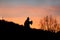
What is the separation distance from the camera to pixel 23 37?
91.9ft

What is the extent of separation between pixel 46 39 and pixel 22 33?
655 centimetres

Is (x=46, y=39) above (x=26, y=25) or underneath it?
underneath

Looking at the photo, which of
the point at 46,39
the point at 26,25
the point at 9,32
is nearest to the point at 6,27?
the point at 9,32

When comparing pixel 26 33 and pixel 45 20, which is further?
pixel 45 20

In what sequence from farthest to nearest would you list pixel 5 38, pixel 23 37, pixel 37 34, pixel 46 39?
pixel 46 39 < pixel 37 34 < pixel 23 37 < pixel 5 38

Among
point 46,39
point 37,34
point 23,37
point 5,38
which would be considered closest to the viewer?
point 5,38

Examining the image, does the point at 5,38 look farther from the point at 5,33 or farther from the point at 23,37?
the point at 23,37

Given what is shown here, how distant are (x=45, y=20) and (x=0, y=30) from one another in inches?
1754

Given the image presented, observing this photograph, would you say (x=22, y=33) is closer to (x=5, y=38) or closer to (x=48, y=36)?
(x=5, y=38)

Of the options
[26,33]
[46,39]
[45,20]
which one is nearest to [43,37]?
[46,39]

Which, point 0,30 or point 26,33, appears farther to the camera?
point 26,33

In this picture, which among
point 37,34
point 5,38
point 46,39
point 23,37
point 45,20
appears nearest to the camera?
point 5,38

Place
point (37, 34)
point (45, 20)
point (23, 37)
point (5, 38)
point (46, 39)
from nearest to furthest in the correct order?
point (5, 38) < point (23, 37) < point (37, 34) < point (46, 39) < point (45, 20)

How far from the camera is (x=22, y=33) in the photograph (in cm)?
2806
